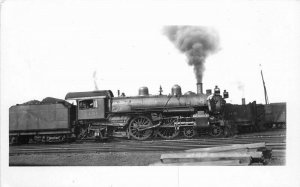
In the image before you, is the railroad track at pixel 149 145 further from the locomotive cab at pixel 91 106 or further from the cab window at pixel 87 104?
the cab window at pixel 87 104

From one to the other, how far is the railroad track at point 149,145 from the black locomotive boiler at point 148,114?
59cm

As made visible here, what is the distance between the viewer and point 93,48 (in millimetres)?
8047

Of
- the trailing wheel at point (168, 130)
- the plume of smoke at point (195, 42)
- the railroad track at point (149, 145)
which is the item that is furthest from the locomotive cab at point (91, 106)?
the plume of smoke at point (195, 42)

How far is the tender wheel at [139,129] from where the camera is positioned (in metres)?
9.44

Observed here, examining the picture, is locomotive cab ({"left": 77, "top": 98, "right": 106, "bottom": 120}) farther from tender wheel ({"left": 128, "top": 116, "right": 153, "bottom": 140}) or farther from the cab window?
tender wheel ({"left": 128, "top": 116, "right": 153, "bottom": 140})

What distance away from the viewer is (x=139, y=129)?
30.9 feet

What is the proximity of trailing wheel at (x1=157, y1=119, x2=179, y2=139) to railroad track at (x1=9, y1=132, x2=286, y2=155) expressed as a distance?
1.91 feet

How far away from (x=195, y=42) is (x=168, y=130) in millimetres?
2570

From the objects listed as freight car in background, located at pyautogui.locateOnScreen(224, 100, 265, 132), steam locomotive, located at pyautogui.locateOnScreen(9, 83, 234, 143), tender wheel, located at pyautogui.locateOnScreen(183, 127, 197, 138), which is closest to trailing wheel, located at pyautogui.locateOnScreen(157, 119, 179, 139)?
steam locomotive, located at pyautogui.locateOnScreen(9, 83, 234, 143)

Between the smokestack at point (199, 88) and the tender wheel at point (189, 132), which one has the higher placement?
the smokestack at point (199, 88)

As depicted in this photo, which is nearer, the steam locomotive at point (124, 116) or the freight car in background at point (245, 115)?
the steam locomotive at point (124, 116)

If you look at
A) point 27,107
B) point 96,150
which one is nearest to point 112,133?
point 96,150

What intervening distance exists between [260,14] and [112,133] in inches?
180
